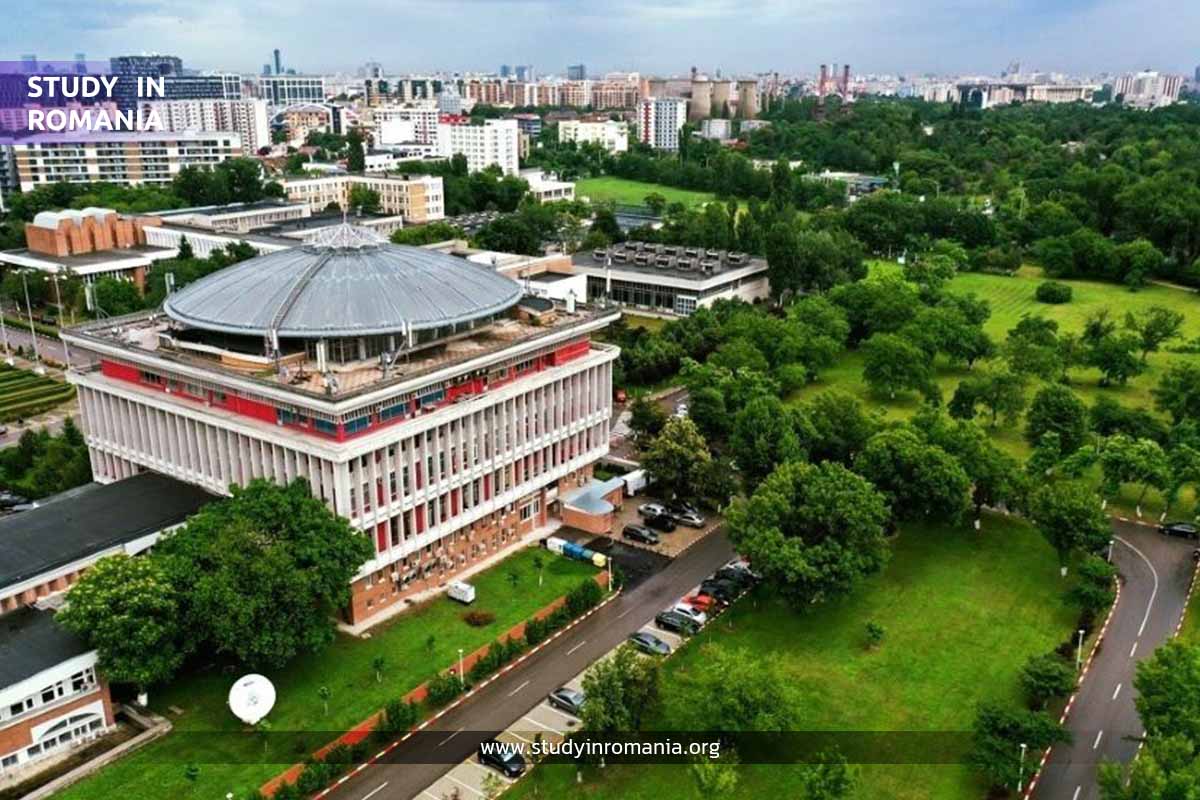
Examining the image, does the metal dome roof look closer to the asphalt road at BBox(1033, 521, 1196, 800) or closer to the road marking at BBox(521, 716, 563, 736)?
the road marking at BBox(521, 716, 563, 736)

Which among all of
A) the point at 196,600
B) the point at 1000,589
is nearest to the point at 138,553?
the point at 196,600

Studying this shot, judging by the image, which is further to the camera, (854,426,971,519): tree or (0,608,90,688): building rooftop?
(854,426,971,519): tree

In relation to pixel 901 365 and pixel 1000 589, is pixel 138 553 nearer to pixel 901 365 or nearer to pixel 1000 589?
pixel 1000 589

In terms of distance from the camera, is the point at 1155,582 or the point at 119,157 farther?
the point at 119,157

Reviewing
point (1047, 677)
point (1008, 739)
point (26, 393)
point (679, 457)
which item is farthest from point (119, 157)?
point (1008, 739)

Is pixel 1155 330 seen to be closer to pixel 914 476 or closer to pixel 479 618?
pixel 914 476

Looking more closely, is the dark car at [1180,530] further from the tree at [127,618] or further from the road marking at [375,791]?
the tree at [127,618]

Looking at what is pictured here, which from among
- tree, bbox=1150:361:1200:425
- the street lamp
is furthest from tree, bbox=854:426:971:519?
tree, bbox=1150:361:1200:425
